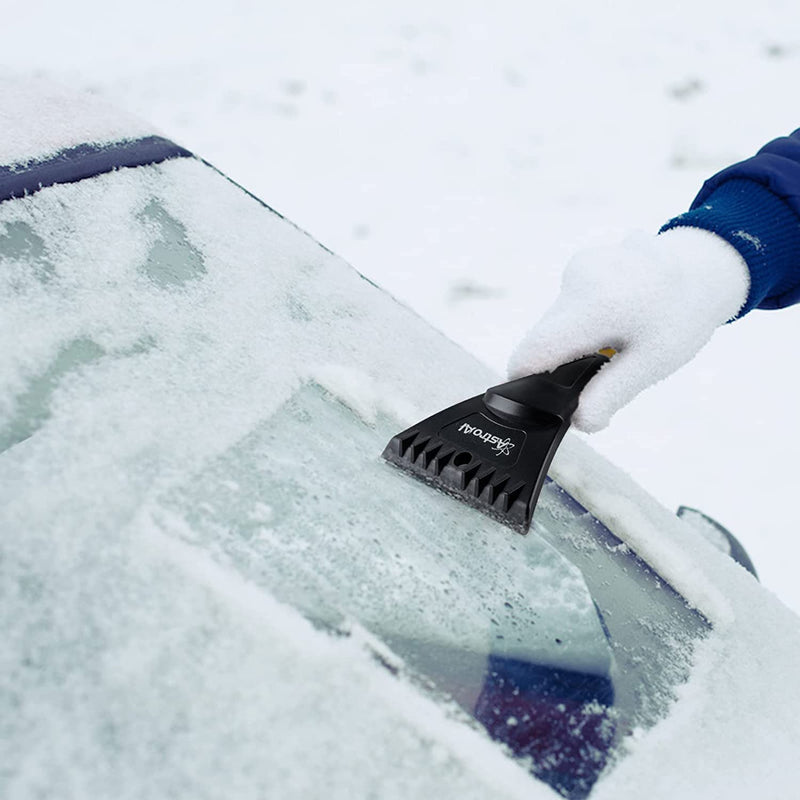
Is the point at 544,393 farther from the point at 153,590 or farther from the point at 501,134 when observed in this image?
the point at 501,134

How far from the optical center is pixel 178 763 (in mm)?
474

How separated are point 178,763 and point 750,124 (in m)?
2.90

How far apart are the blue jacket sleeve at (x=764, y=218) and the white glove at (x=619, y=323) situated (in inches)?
5.4

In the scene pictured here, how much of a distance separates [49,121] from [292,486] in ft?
1.94

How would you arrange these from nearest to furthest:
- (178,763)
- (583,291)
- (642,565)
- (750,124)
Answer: (178,763) → (642,565) → (583,291) → (750,124)

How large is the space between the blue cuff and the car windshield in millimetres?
489

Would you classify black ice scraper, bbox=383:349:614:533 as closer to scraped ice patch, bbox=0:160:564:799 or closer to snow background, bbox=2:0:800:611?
scraped ice patch, bbox=0:160:564:799

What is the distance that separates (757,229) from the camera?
1.15 m

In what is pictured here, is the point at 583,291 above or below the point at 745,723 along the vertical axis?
above

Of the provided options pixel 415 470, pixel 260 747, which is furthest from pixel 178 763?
pixel 415 470

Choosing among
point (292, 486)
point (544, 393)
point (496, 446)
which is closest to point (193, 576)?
point (292, 486)

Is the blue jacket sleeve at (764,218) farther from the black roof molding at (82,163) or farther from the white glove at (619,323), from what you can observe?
the black roof molding at (82,163)

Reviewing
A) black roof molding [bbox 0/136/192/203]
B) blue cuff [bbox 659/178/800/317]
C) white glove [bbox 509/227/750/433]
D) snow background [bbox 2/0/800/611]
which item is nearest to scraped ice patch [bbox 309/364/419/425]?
white glove [bbox 509/227/750/433]

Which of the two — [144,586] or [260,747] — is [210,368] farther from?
[260,747]
